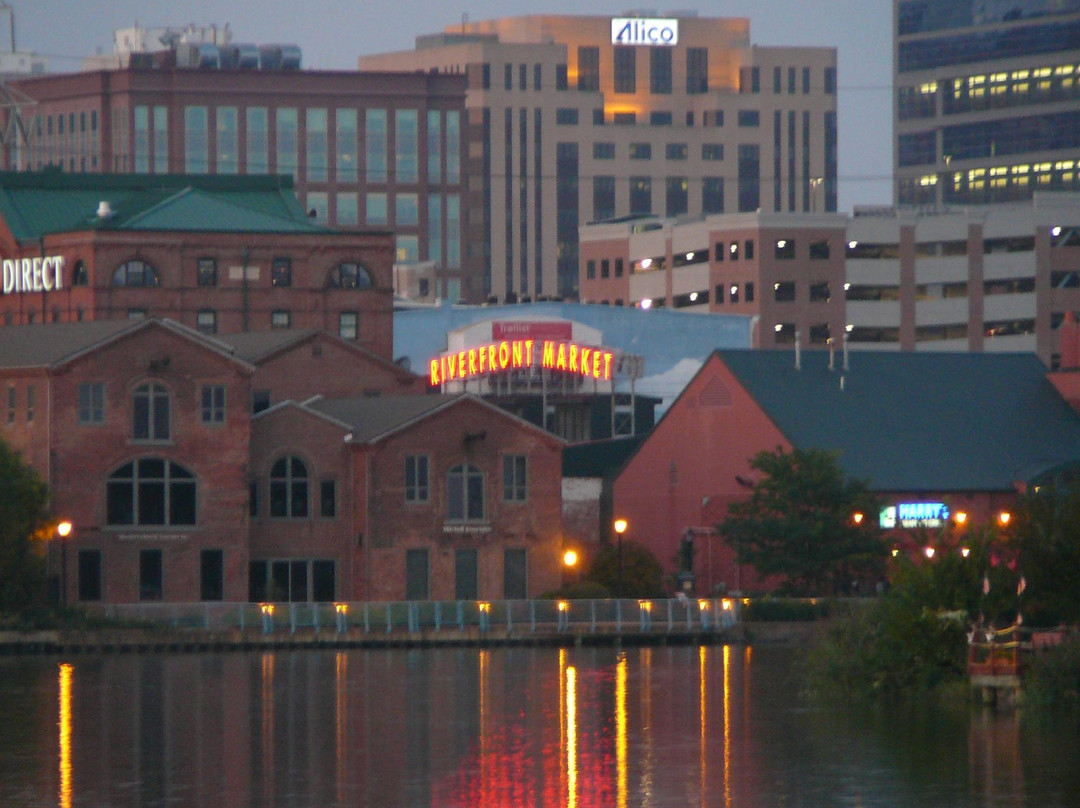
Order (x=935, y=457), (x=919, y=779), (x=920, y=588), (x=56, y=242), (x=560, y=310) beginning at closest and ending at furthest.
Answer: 1. (x=919, y=779)
2. (x=920, y=588)
3. (x=935, y=457)
4. (x=56, y=242)
5. (x=560, y=310)

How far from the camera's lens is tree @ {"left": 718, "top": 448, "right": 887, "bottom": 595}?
89.9 m

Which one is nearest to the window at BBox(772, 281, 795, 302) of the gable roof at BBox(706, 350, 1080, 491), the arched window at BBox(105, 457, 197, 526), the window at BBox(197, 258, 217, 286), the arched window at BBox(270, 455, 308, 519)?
the window at BBox(197, 258, 217, 286)

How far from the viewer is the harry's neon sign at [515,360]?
11900cm

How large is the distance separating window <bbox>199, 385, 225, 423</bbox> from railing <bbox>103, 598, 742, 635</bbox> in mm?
9232

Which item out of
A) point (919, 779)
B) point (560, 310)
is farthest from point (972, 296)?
point (919, 779)

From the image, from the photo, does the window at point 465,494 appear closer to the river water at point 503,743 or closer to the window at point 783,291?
the river water at point 503,743

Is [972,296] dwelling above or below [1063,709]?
above

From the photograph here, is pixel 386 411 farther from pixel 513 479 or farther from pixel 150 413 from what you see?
pixel 150 413

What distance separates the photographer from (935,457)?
334 feet

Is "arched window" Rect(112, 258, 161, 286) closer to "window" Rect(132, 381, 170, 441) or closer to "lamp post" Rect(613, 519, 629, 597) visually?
"window" Rect(132, 381, 170, 441)

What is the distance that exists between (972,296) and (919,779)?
152m

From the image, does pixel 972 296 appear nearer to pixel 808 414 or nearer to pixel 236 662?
pixel 808 414

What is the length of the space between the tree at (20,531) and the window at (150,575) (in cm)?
449

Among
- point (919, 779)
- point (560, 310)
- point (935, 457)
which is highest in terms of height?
point (560, 310)
